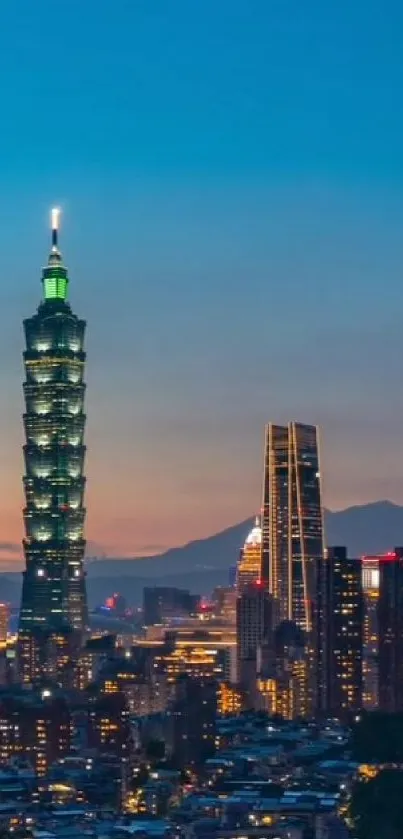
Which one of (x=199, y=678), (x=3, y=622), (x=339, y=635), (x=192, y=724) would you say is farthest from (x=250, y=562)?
(x=192, y=724)

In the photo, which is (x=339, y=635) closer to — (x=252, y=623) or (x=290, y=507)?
(x=252, y=623)

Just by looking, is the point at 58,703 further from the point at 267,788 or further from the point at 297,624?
the point at 297,624

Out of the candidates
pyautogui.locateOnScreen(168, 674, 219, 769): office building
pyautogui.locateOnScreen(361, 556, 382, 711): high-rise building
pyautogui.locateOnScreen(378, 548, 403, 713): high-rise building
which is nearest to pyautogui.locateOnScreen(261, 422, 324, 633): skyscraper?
pyautogui.locateOnScreen(361, 556, 382, 711): high-rise building

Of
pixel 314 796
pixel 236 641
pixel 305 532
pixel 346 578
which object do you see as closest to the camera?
pixel 314 796

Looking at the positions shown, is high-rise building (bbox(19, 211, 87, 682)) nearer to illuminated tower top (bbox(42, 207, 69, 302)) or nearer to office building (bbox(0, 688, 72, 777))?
illuminated tower top (bbox(42, 207, 69, 302))

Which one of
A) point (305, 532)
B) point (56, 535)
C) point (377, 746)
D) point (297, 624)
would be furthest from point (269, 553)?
point (377, 746)

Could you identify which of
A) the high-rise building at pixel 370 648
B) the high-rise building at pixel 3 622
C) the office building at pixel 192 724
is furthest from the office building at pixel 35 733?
Answer: the high-rise building at pixel 3 622

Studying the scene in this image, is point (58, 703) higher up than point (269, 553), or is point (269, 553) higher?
point (269, 553)
